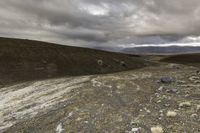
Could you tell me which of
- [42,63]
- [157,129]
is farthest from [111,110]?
[42,63]

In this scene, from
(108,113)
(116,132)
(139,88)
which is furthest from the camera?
(139,88)

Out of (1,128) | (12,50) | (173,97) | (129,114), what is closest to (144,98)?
(173,97)

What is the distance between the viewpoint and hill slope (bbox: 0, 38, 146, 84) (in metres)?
40.6

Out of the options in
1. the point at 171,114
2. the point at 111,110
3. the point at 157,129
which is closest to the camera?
the point at 157,129

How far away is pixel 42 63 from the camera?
46.0m

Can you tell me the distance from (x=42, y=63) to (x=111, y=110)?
35.8 metres

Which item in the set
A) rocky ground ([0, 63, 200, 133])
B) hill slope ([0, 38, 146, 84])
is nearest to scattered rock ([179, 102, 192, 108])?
rocky ground ([0, 63, 200, 133])

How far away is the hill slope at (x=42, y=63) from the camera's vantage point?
1598 inches

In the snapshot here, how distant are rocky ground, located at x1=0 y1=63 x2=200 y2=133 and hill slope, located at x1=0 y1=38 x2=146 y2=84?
23.1 meters

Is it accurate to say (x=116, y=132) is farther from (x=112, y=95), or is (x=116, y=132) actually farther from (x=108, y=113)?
(x=112, y=95)

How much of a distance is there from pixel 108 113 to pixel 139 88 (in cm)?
536

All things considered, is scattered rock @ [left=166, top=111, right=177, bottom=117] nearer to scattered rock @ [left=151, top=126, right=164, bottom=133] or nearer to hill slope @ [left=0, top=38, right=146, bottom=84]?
scattered rock @ [left=151, top=126, right=164, bottom=133]

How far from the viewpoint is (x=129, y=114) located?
11828 mm

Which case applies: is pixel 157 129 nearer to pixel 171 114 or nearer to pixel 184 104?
pixel 171 114
